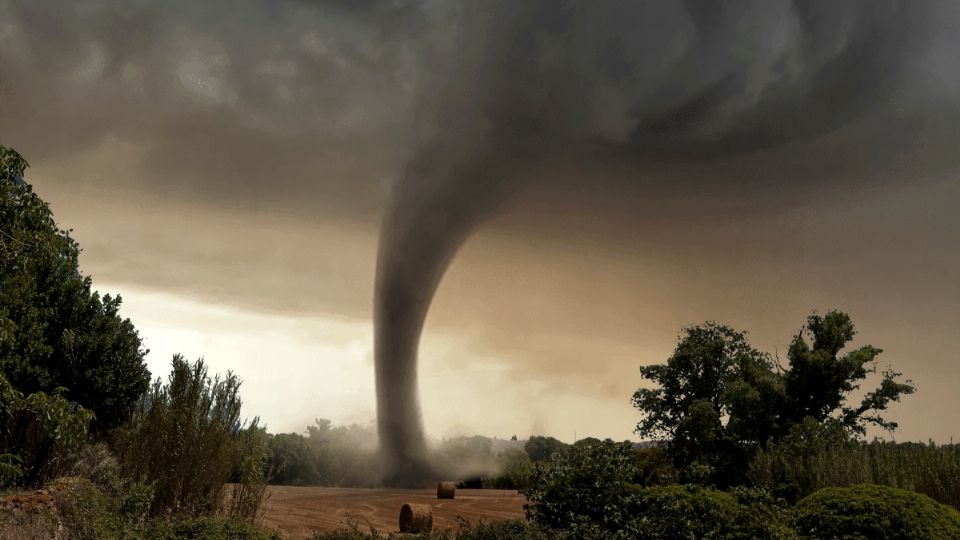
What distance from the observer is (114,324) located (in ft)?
64.4

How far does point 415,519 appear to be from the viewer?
18.4 metres

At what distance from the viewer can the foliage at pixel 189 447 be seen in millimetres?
15781

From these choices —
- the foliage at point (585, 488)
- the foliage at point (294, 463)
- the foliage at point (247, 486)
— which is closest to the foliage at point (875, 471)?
the foliage at point (585, 488)

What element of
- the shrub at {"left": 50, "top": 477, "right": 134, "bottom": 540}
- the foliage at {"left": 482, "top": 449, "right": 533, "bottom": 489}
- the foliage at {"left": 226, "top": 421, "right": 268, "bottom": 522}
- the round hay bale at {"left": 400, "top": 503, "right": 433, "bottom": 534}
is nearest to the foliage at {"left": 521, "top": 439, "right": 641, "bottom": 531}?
the round hay bale at {"left": 400, "top": 503, "right": 433, "bottom": 534}

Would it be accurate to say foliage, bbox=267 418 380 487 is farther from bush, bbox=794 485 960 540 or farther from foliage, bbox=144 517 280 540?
bush, bbox=794 485 960 540

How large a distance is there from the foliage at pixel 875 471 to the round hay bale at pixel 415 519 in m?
8.39

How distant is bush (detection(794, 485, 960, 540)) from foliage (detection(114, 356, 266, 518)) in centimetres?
1139

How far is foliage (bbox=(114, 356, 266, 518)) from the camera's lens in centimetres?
1578

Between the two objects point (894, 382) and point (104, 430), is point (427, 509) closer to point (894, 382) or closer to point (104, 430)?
point (104, 430)

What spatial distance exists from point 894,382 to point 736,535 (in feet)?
70.4

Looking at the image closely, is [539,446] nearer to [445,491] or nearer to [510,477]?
[510,477]

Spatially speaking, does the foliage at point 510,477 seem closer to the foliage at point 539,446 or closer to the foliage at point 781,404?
the foliage at point 781,404

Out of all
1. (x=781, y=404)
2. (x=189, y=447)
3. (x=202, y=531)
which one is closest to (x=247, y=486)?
(x=189, y=447)

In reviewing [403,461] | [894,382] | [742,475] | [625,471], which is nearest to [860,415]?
[894,382]
